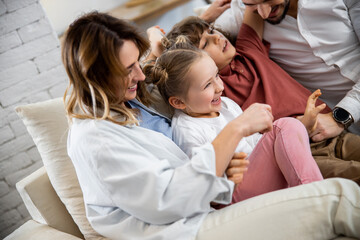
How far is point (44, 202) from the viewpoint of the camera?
1.29 meters

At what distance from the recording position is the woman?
34.1 inches

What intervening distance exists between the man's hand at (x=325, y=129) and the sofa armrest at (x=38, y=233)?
100 centimetres

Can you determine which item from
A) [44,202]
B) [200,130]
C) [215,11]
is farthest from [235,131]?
[215,11]

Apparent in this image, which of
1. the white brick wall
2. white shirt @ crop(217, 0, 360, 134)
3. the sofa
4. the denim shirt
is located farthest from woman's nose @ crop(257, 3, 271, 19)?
the white brick wall

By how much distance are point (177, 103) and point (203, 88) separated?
13 cm

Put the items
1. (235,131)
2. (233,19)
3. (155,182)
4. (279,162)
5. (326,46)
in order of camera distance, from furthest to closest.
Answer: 1. (233,19)
2. (326,46)
3. (279,162)
4. (235,131)
5. (155,182)

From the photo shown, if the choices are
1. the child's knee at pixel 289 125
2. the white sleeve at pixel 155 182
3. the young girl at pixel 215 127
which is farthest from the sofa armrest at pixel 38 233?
the child's knee at pixel 289 125

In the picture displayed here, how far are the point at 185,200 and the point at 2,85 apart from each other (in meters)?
Result: 1.43

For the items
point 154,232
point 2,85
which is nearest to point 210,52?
point 154,232

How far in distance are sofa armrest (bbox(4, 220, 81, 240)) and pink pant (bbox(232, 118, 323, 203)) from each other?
631 mm

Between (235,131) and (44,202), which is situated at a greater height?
(235,131)

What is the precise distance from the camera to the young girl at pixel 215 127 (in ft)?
3.55

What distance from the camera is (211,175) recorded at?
889 mm

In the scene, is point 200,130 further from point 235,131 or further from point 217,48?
point 217,48
